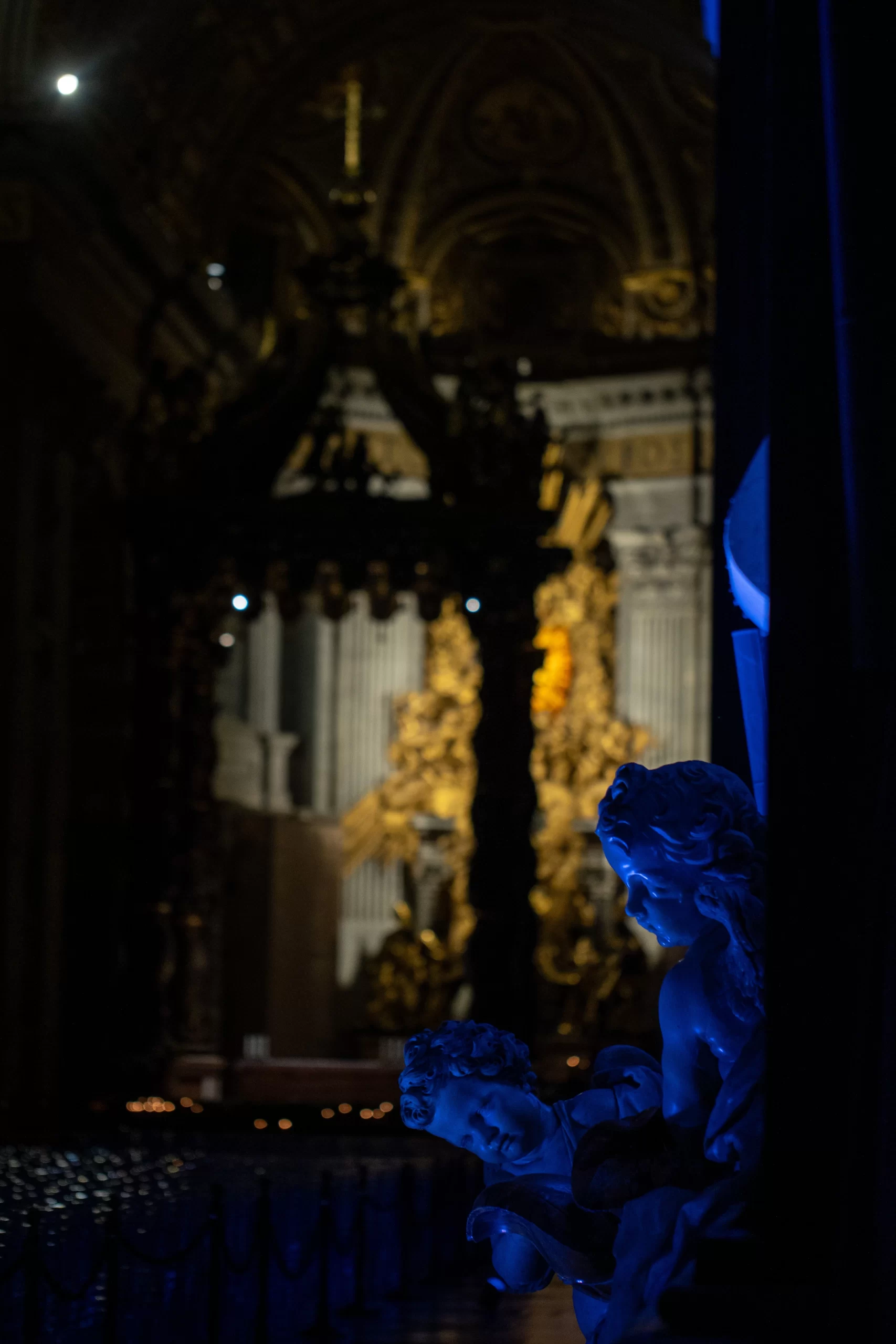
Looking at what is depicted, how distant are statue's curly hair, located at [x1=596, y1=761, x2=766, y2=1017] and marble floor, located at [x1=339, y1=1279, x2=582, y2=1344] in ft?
10.9

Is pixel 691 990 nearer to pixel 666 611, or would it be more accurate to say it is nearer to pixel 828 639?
pixel 828 639

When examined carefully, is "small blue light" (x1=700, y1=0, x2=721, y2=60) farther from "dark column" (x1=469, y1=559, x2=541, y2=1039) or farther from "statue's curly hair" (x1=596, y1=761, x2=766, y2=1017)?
"dark column" (x1=469, y1=559, x2=541, y2=1039)

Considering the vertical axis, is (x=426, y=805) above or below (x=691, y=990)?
above

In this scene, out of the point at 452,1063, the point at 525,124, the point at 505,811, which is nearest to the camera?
the point at 452,1063

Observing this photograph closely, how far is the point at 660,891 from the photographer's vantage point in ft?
10.7

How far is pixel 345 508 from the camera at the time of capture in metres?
13.3

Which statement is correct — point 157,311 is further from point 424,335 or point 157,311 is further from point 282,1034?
point 282,1034

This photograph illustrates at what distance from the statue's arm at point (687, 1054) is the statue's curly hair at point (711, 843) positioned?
Answer: 7cm

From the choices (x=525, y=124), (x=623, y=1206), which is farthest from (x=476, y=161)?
(x=623, y=1206)

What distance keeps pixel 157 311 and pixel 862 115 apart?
13.2 m

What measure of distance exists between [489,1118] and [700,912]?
50cm

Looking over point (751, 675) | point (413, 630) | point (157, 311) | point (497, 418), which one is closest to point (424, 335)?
point (497, 418)

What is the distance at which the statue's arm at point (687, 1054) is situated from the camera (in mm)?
3242

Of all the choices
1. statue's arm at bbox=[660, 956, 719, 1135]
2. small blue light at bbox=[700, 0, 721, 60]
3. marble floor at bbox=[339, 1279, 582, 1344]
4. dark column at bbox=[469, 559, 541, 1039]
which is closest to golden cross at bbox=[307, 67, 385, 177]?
small blue light at bbox=[700, 0, 721, 60]
